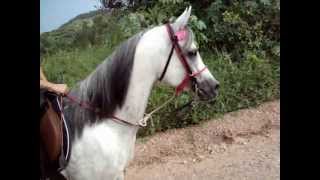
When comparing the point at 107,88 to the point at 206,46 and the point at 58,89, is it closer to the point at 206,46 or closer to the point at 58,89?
the point at 58,89

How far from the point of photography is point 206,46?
6516 mm

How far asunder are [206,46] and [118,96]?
4078 millimetres

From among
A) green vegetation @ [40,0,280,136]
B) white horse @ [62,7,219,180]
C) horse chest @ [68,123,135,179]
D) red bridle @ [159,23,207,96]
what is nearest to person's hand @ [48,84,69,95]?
white horse @ [62,7,219,180]

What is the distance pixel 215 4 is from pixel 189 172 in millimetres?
2684

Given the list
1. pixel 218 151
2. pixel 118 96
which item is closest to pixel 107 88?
pixel 118 96

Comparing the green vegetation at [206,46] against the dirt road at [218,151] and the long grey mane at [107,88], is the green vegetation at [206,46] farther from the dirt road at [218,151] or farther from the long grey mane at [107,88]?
the long grey mane at [107,88]

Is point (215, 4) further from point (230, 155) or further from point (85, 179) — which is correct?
point (85, 179)

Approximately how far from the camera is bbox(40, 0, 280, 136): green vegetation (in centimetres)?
576

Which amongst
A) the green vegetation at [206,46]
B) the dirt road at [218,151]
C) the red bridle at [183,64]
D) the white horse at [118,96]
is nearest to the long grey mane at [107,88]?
the white horse at [118,96]
